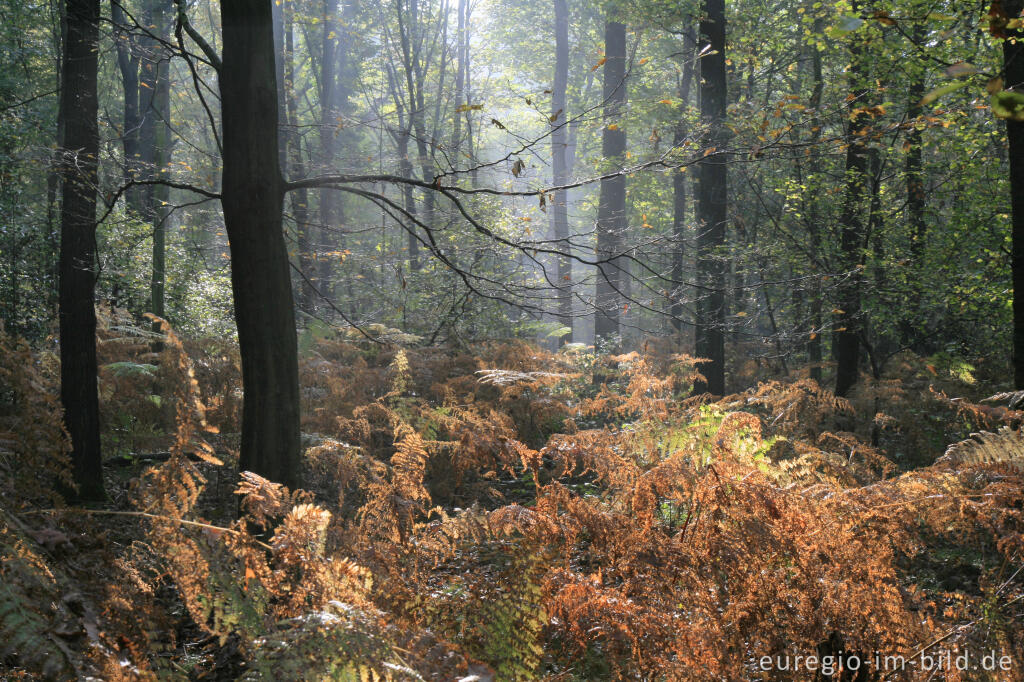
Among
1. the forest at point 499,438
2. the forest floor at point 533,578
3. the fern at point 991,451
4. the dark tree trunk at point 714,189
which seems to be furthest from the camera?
the dark tree trunk at point 714,189

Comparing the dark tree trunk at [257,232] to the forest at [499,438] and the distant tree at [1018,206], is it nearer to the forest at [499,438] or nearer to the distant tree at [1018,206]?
the forest at [499,438]

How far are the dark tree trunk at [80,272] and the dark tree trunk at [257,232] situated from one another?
185 centimetres

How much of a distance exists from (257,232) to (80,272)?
225 centimetres

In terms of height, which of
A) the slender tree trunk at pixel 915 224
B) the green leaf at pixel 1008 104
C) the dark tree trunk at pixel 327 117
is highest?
the dark tree trunk at pixel 327 117

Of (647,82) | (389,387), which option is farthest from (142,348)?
(647,82)

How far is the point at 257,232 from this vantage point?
157 inches

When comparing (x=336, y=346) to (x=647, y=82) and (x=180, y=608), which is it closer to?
(x=180, y=608)

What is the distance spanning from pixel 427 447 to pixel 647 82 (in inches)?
769

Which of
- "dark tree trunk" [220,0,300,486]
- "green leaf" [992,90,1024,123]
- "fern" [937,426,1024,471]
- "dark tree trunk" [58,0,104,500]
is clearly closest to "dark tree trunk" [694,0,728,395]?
"fern" [937,426,1024,471]

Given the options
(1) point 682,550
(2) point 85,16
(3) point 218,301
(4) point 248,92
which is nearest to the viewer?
(1) point 682,550

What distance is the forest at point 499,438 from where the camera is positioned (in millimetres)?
2365

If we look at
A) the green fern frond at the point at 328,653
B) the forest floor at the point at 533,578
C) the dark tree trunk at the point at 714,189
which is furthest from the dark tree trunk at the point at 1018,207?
the green fern frond at the point at 328,653

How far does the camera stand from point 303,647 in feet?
6.21

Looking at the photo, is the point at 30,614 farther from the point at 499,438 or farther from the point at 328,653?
the point at 499,438
